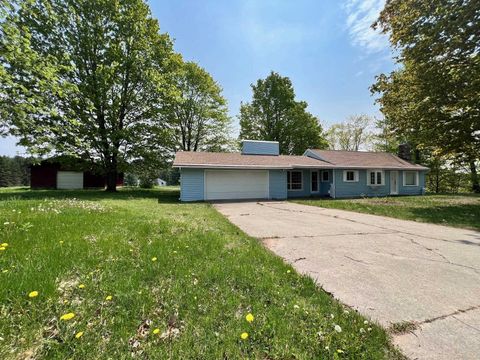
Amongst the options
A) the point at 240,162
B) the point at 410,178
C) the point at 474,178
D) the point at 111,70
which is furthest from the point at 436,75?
the point at 474,178

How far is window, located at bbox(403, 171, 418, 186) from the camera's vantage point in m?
20.6

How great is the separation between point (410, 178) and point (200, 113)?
2144 cm

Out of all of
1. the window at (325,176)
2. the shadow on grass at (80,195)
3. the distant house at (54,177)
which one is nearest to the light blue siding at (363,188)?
the window at (325,176)

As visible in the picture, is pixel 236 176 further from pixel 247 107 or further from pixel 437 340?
pixel 247 107

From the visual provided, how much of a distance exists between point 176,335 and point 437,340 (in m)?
2.26

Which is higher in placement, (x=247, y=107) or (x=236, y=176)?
(x=247, y=107)

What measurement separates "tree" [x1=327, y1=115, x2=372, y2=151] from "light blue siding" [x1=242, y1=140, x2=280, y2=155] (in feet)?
72.4

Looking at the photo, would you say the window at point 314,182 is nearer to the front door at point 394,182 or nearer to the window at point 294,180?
the window at point 294,180

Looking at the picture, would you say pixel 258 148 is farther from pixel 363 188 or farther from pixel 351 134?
pixel 351 134

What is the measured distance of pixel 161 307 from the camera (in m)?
2.48

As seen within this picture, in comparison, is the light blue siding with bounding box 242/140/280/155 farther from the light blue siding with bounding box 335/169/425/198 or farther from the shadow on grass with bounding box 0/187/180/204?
the shadow on grass with bounding box 0/187/180/204

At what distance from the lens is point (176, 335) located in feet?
6.85

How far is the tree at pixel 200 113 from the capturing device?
2722 cm

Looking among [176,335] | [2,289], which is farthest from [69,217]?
[176,335]
